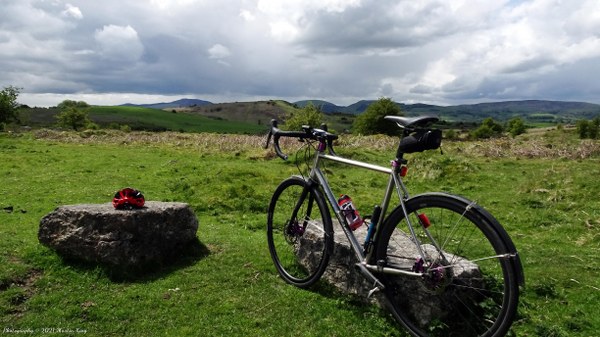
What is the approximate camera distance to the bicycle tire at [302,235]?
7.38 metres

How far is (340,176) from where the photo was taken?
75.8ft

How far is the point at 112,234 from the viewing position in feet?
28.6

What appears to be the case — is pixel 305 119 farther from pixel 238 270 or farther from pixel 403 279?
pixel 403 279

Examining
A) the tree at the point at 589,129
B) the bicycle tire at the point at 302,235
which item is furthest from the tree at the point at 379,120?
the bicycle tire at the point at 302,235

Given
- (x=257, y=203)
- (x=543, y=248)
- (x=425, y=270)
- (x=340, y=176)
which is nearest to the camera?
(x=425, y=270)

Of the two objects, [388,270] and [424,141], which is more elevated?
[424,141]

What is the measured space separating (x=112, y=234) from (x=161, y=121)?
547 feet

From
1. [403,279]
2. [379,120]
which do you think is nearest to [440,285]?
[403,279]

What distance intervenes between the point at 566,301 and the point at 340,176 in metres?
15.9

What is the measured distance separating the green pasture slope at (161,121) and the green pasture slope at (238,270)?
12944 centimetres

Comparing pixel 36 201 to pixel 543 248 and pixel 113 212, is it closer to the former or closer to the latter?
pixel 113 212

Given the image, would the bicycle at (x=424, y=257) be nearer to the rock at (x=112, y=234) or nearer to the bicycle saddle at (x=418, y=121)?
the bicycle saddle at (x=418, y=121)

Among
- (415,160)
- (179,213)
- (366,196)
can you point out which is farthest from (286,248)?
(415,160)

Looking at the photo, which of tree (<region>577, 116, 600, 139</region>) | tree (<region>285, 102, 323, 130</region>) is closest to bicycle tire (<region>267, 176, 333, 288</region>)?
tree (<region>285, 102, 323, 130</region>)
